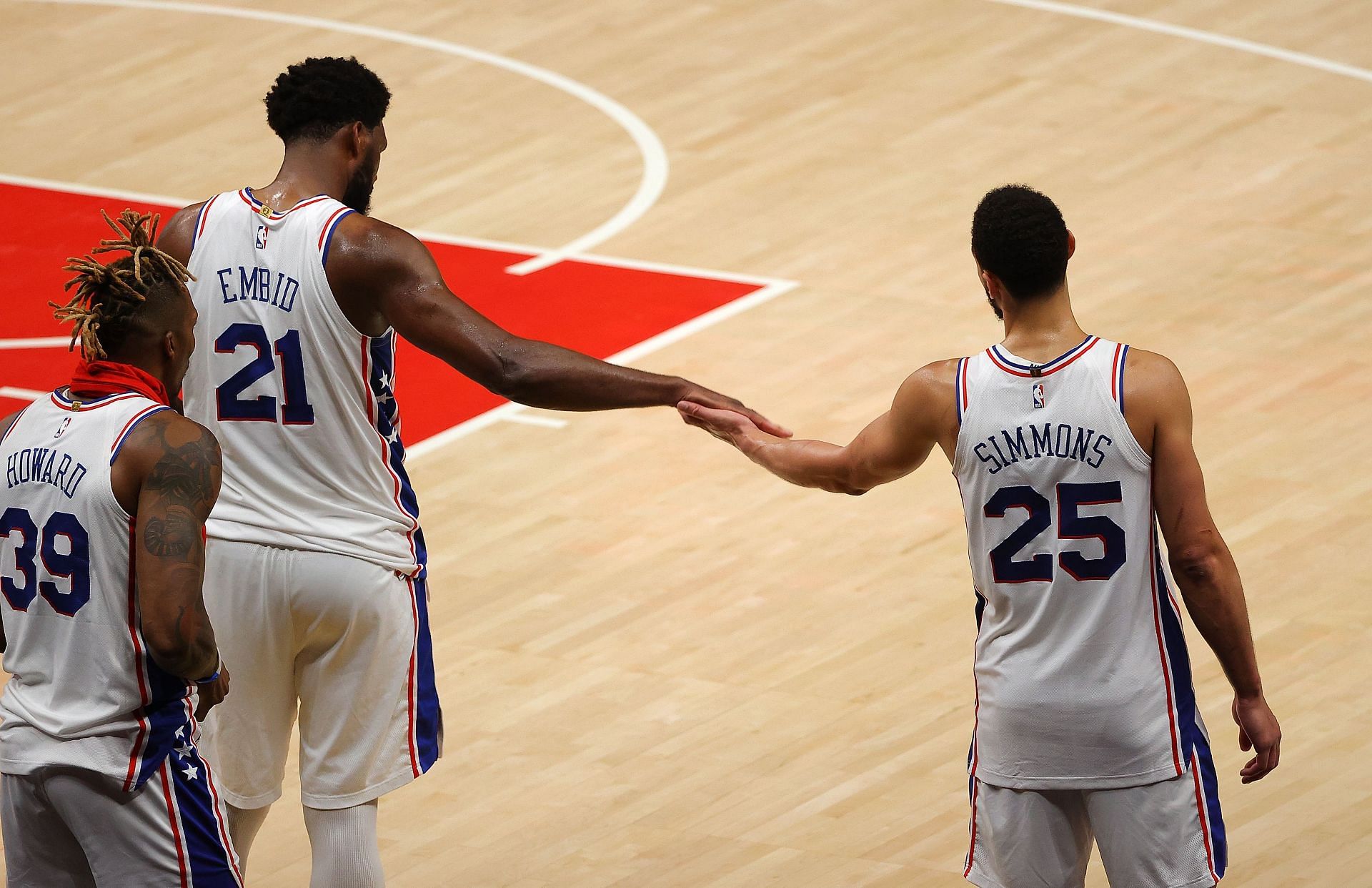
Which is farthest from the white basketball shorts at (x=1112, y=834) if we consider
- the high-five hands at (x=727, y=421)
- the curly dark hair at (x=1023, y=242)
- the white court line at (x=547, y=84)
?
the white court line at (x=547, y=84)

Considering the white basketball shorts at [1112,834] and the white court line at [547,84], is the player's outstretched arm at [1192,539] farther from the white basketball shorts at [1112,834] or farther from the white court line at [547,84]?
the white court line at [547,84]

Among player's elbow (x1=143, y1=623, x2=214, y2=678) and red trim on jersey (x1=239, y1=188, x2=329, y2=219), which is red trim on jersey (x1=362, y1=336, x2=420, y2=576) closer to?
red trim on jersey (x1=239, y1=188, x2=329, y2=219)

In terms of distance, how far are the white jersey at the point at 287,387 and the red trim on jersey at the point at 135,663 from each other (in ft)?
2.51

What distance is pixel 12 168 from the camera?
43.9ft

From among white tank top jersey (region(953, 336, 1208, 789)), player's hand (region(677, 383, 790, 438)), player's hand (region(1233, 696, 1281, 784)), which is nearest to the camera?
white tank top jersey (region(953, 336, 1208, 789))

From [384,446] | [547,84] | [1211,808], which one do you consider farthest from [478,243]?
[1211,808]

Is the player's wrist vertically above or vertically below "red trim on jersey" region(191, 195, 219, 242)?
below

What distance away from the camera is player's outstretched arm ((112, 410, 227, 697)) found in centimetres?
454

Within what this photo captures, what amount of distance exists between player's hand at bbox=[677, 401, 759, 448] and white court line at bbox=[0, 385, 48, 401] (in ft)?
17.7

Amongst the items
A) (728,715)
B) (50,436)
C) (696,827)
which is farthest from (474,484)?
(50,436)

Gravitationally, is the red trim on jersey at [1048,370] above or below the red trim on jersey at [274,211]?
below

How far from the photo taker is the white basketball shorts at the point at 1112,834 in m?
4.70

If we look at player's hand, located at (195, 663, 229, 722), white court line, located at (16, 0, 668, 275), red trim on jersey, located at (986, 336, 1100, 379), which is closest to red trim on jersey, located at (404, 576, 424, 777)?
player's hand, located at (195, 663, 229, 722)

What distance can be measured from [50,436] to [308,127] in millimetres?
1211
